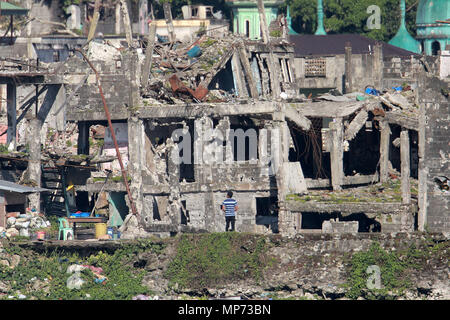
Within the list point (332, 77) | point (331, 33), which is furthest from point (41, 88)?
point (331, 33)

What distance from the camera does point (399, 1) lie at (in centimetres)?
6512

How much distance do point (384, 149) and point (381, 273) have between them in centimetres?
691

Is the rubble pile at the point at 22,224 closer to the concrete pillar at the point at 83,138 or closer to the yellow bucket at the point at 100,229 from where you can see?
the yellow bucket at the point at 100,229

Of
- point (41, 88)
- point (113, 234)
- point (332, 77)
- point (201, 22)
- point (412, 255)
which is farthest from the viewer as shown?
point (201, 22)

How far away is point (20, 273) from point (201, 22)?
82.9 feet

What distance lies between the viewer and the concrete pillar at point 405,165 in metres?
39.3

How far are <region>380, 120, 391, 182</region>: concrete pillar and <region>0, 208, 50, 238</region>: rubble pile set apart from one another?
991cm

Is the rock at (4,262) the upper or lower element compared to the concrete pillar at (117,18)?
lower

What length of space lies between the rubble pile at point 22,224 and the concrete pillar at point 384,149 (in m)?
9.91

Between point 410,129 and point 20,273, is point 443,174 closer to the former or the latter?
point 410,129

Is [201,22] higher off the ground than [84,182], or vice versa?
[201,22]

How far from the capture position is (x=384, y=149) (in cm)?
4309

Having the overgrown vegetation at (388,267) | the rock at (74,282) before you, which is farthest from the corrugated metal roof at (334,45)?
the rock at (74,282)
